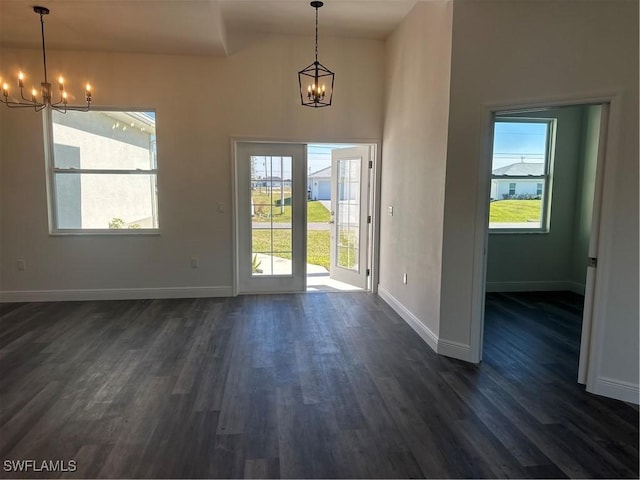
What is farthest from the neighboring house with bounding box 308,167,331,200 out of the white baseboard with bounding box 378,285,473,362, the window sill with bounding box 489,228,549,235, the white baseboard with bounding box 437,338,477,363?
the white baseboard with bounding box 437,338,477,363

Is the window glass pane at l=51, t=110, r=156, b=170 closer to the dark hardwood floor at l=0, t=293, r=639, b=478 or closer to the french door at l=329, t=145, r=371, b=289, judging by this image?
the dark hardwood floor at l=0, t=293, r=639, b=478

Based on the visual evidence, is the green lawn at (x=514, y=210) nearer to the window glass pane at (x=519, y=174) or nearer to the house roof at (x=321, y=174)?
the window glass pane at (x=519, y=174)

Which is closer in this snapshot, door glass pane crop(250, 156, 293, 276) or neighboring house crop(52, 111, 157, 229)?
neighboring house crop(52, 111, 157, 229)

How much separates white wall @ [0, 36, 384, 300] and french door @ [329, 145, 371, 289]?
0.48m

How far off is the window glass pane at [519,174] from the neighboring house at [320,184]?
3.97 metres

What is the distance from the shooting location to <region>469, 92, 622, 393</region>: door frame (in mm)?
2666

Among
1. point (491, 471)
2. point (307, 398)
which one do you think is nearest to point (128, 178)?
point (307, 398)

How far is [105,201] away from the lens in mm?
4988

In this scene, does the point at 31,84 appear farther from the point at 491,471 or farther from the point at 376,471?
the point at 491,471

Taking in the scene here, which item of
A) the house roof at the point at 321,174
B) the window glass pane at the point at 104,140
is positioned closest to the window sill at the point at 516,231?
the house roof at the point at 321,174

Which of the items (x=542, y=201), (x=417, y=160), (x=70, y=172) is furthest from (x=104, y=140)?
(x=542, y=201)

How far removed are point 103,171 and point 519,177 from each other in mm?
5529

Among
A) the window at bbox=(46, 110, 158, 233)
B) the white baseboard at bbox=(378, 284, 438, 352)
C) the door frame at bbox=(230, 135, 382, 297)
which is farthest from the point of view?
the door frame at bbox=(230, 135, 382, 297)

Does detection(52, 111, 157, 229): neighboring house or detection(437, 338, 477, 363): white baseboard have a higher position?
detection(52, 111, 157, 229): neighboring house
